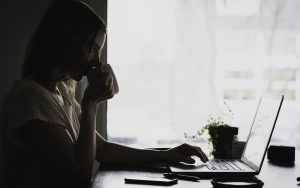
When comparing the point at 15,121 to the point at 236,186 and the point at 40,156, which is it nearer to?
the point at 40,156

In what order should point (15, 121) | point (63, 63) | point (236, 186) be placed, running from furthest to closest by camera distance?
point (63, 63) < point (15, 121) < point (236, 186)

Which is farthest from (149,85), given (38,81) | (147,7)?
(38,81)

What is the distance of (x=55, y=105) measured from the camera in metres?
1.44

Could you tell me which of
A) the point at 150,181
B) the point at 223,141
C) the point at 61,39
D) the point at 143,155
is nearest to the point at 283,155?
the point at 223,141

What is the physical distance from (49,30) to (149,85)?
1.31 metres

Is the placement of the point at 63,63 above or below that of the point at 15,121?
above

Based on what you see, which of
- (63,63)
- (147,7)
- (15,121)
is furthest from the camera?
(147,7)

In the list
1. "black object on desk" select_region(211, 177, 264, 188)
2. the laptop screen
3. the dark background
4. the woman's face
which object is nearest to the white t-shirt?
the woman's face

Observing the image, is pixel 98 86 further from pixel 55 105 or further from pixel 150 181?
pixel 150 181

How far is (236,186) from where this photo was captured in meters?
1.22

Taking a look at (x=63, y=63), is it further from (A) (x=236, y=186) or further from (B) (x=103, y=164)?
(A) (x=236, y=186)

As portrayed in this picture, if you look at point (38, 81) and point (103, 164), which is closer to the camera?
point (38, 81)

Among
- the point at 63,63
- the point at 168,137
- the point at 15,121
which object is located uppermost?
the point at 63,63

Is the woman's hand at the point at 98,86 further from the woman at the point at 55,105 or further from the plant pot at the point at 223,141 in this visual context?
the plant pot at the point at 223,141
